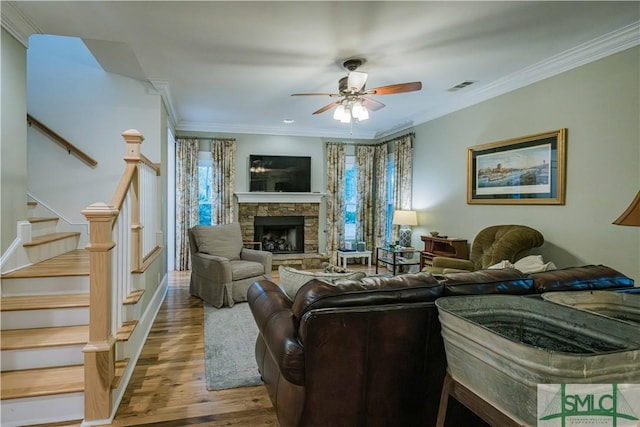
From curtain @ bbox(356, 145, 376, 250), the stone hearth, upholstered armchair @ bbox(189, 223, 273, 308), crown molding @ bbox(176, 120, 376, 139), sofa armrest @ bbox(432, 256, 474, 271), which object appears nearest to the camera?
sofa armrest @ bbox(432, 256, 474, 271)

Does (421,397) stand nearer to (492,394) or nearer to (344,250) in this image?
(492,394)

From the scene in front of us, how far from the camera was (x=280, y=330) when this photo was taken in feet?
5.77

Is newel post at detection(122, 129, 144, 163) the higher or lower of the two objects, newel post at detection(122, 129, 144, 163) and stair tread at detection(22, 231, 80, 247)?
the higher

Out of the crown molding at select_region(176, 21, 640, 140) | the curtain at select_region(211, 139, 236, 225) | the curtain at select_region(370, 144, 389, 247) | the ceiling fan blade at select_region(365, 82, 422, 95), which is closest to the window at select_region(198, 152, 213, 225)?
the curtain at select_region(211, 139, 236, 225)

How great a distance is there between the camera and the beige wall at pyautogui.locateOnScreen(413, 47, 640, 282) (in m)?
3.01

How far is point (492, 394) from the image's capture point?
1.28m

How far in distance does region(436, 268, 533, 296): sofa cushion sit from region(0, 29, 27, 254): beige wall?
3133 mm

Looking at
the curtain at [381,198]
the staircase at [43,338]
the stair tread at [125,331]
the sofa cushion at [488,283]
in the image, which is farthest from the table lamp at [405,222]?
the stair tread at [125,331]

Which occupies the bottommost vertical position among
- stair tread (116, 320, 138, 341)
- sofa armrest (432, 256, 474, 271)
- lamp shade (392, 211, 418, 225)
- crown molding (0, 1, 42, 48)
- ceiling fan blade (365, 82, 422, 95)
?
stair tread (116, 320, 138, 341)

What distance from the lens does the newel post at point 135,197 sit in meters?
2.79

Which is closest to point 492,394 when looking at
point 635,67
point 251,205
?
point 635,67

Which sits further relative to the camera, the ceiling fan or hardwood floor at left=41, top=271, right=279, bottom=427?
the ceiling fan

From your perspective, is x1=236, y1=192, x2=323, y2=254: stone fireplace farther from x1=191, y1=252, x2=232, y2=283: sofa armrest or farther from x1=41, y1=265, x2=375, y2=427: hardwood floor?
x1=41, y1=265, x2=375, y2=427: hardwood floor

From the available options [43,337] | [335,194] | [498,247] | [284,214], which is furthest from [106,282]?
[335,194]
